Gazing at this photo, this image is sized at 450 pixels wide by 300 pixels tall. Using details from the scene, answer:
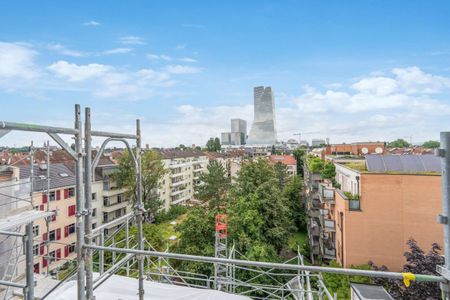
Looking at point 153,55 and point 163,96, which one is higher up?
point 153,55

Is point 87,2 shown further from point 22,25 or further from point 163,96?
point 163,96

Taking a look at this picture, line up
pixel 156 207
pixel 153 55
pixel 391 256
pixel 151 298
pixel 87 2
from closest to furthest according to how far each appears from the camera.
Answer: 1. pixel 151 298
2. pixel 87 2
3. pixel 391 256
4. pixel 153 55
5. pixel 156 207

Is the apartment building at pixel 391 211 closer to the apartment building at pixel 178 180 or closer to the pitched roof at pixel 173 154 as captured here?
the apartment building at pixel 178 180

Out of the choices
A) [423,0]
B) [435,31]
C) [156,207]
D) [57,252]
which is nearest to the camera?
[423,0]

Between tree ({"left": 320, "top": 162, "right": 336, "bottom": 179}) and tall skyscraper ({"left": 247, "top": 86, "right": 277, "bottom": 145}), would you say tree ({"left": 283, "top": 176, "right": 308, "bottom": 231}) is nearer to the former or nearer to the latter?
tree ({"left": 320, "top": 162, "right": 336, "bottom": 179})

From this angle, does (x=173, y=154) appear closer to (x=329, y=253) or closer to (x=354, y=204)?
(x=329, y=253)

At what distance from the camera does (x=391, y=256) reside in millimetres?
11125

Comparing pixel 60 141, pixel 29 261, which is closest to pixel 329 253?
pixel 29 261

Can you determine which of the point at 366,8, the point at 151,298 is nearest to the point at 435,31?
the point at 366,8

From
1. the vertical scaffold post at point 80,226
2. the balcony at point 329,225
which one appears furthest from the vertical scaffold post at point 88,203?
the balcony at point 329,225

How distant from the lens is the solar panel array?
457 inches

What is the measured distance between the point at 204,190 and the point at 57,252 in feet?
40.4

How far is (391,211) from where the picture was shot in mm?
11148

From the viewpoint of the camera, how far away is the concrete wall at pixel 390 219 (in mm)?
10672
